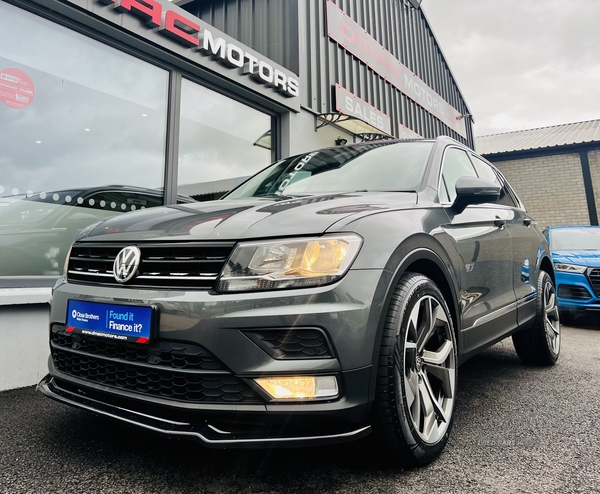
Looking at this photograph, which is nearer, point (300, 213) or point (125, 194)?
point (300, 213)

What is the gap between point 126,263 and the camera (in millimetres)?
1569

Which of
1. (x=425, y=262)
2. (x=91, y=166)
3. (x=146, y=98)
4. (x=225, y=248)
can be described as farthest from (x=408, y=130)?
(x=225, y=248)

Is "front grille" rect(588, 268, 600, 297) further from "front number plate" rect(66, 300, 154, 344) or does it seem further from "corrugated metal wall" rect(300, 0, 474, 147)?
"front number plate" rect(66, 300, 154, 344)

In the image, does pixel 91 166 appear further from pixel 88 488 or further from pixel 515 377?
pixel 515 377

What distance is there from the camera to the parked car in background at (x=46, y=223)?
3.24 m

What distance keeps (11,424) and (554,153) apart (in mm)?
17409

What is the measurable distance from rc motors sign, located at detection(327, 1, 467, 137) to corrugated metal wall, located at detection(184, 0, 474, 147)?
139mm

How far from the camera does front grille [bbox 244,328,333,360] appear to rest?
1325 mm

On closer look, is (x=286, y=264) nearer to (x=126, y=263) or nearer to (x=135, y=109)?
(x=126, y=263)

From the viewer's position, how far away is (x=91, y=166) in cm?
387

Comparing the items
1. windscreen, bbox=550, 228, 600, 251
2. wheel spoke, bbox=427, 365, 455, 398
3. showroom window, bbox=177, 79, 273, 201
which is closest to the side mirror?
wheel spoke, bbox=427, 365, 455, 398

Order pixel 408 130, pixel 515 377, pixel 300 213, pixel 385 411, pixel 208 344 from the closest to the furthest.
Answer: pixel 208 344
pixel 385 411
pixel 300 213
pixel 515 377
pixel 408 130

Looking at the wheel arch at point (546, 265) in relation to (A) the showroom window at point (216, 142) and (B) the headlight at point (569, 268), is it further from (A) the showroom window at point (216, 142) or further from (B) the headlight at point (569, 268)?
(A) the showroom window at point (216, 142)

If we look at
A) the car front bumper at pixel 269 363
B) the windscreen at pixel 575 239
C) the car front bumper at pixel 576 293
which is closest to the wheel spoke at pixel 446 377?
the car front bumper at pixel 269 363
